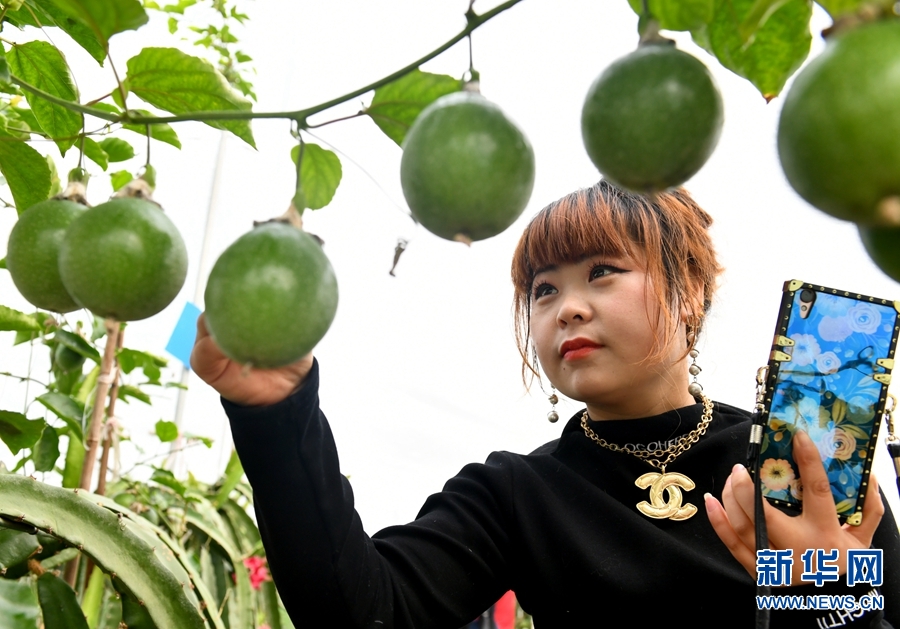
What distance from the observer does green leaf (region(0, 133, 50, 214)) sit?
646mm

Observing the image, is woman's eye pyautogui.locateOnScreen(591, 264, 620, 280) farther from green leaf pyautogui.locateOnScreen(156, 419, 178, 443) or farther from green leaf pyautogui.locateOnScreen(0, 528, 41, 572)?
green leaf pyautogui.locateOnScreen(156, 419, 178, 443)

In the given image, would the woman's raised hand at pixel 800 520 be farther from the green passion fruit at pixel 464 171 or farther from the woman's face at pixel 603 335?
the green passion fruit at pixel 464 171

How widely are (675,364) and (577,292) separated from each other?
0.20 m

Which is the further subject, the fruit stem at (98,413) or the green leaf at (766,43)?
the fruit stem at (98,413)

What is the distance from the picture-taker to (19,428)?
991mm

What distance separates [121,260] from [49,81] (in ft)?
1.39

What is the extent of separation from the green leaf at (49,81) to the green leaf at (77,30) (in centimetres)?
2

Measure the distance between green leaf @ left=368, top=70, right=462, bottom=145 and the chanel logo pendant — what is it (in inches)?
32.3

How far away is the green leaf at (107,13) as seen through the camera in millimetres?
424

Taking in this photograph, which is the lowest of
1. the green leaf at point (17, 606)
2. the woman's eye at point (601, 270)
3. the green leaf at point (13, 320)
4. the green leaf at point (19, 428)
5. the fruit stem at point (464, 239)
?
the green leaf at point (17, 606)

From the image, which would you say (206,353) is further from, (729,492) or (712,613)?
(712,613)

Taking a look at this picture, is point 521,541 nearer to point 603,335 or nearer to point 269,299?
point 603,335

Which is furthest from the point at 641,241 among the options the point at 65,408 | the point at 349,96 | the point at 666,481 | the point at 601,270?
the point at 65,408

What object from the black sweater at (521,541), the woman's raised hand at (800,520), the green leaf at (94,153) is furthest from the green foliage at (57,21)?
the woman's raised hand at (800,520)
